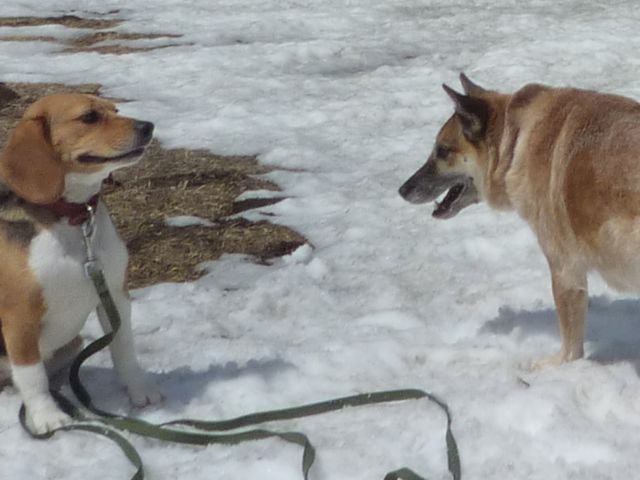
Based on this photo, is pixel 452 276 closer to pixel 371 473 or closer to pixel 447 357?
pixel 447 357

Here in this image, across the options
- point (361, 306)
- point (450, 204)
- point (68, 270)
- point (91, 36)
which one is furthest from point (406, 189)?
point (91, 36)

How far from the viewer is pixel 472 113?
4.48m

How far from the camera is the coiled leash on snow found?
3541mm

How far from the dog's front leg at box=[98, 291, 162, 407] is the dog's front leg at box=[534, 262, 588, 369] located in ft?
5.62

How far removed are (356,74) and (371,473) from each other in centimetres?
696

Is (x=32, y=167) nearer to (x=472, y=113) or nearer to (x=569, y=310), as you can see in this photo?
(x=472, y=113)

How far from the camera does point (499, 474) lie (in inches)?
134

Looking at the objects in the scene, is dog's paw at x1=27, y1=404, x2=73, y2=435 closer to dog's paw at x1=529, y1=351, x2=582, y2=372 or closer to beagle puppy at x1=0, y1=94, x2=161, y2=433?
beagle puppy at x1=0, y1=94, x2=161, y2=433

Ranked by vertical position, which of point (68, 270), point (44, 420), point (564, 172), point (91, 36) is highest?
point (564, 172)

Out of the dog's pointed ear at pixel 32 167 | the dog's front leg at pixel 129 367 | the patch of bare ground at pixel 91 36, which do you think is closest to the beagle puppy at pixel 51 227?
the dog's pointed ear at pixel 32 167

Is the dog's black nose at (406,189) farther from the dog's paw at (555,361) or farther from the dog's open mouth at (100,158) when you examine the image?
the dog's open mouth at (100,158)

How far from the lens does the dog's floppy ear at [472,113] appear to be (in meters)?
4.44

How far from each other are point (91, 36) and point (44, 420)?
Result: 9.04m

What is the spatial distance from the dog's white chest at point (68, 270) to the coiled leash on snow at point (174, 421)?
0.04 m
